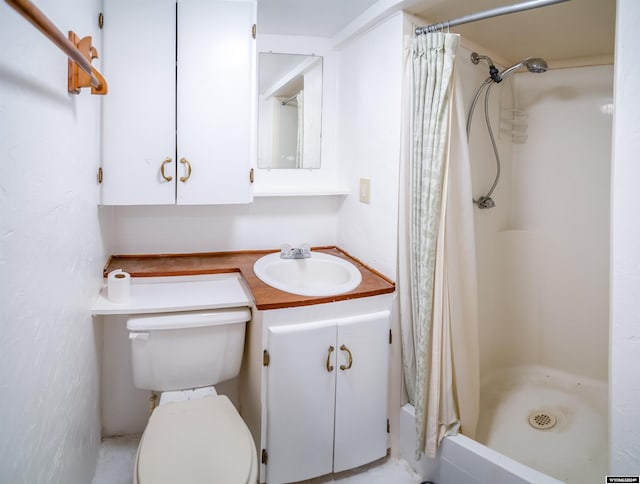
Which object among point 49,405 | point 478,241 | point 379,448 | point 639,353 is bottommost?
point 379,448

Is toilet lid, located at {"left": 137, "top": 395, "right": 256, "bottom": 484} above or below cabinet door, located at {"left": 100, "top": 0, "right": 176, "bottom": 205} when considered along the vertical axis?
below

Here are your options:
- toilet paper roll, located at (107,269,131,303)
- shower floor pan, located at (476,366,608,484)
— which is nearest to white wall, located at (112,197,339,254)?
toilet paper roll, located at (107,269,131,303)

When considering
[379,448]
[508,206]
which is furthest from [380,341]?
[508,206]

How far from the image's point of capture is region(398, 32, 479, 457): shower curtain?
5.56ft

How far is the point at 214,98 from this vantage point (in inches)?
76.9

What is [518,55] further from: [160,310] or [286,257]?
[160,310]

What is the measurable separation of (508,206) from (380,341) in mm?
1405

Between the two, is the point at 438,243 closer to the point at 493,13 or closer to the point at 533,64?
the point at 493,13

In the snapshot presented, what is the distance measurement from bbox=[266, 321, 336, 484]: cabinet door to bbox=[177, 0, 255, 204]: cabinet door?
714 millimetres

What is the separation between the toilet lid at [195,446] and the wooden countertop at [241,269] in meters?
0.43

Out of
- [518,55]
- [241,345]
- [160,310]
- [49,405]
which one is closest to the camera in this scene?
[49,405]

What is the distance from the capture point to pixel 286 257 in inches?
89.5

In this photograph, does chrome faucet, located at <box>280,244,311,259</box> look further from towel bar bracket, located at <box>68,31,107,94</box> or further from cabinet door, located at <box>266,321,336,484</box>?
towel bar bracket, located at <box>68,31,107,94</box>

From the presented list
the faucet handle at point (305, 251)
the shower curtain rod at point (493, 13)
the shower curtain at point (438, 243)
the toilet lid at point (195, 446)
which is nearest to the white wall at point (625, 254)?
the shower curtain rod at point (493, 13)
